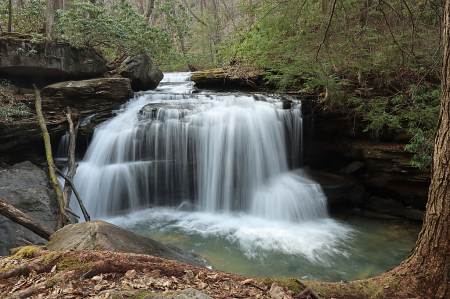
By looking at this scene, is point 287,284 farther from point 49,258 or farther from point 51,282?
point 49,258

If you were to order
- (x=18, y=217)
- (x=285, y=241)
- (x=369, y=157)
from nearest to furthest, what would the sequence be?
(x=18, y=217)
(x=285, y=241)
(x=369, y=157)

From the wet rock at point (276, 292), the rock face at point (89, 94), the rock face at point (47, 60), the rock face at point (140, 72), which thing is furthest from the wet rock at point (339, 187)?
the rock face at point (47, 60)

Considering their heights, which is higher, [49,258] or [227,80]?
[227,80]

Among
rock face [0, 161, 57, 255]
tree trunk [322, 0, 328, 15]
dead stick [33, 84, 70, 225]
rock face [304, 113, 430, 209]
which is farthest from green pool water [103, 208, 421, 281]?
tree trunk [322, 0, 328, 15]

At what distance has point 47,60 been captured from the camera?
28.2ft

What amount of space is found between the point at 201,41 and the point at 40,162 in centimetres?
2057

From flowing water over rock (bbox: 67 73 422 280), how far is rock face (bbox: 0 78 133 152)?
2.54 feet

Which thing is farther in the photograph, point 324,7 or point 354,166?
point 354,166

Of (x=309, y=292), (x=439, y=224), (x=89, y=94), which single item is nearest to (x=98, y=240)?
(x=309, y=292)

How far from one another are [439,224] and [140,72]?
11.7 m

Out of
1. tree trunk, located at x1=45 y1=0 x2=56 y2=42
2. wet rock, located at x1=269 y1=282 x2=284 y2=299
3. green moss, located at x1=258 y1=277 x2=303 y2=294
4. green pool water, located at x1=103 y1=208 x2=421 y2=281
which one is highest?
tree trunk, located at x1=45 y1=0 x2=56 y2=42

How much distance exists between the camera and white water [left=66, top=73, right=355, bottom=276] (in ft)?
24.3

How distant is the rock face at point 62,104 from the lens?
765 cm

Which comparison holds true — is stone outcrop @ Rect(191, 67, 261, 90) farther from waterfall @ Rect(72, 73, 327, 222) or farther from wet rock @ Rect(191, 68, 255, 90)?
waterfall @ Rect(72, 73, 327, 222)
